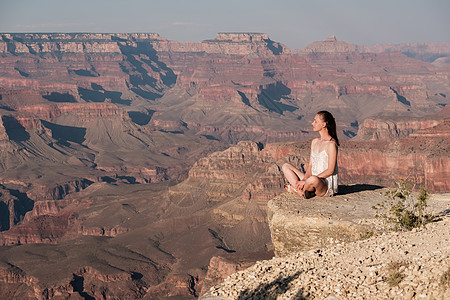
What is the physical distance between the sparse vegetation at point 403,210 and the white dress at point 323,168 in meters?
1.71

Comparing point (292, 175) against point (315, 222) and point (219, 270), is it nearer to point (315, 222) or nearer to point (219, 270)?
point (315, 222)

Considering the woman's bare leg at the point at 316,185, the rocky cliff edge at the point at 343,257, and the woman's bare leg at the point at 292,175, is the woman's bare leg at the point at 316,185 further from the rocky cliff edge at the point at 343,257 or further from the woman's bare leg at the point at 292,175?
the woman's bare leg at the point at 292,175

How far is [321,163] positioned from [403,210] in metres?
3.20

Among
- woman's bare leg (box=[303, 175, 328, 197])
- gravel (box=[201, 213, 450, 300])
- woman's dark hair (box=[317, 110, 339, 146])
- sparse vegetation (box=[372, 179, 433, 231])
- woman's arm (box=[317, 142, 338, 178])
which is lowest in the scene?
gravel (box=[201, 213, 450, 300])

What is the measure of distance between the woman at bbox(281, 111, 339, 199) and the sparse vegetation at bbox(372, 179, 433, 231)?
1979mm

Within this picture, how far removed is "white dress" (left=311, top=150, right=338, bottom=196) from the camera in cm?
2272

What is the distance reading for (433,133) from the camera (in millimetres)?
125812

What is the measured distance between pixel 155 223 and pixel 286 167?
103 m

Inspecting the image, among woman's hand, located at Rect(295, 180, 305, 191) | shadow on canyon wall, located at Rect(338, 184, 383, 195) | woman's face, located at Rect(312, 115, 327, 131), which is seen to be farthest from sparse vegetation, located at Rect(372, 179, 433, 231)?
woman's face, located at Rect(312, 115, 327, 131)

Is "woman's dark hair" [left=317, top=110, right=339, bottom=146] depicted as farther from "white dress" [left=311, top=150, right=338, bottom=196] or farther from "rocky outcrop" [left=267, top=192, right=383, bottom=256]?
"rocky outcrop" [left=267, top=192, right=383, bottom=256]

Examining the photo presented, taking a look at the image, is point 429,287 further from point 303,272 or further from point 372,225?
point 372,225

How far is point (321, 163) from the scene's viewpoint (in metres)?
22.8

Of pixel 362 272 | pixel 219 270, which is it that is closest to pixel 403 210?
pixel 362 272

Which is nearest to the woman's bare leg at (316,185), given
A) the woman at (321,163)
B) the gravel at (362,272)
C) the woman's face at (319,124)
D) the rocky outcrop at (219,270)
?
the woman at (321,163)
